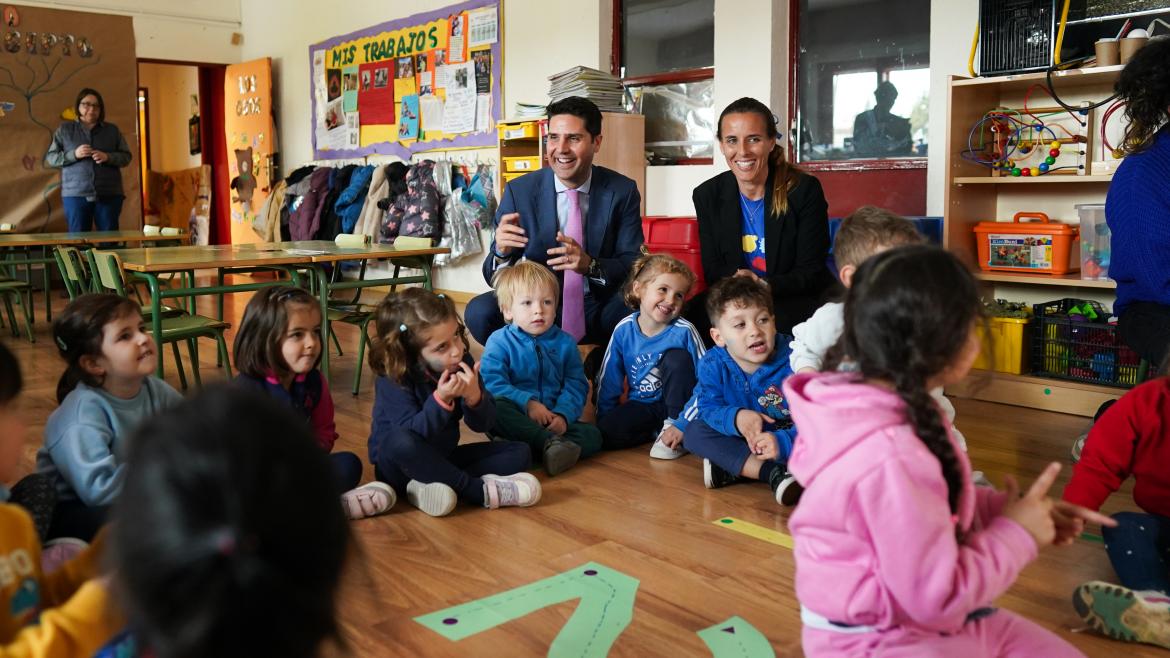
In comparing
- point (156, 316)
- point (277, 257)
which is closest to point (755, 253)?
point (277, 257)

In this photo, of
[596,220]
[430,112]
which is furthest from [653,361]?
[430,112]

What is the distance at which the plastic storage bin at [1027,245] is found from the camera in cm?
371

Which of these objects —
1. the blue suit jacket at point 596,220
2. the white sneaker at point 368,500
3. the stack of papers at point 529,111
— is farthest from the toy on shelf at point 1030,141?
the white sneaker at point 368,500

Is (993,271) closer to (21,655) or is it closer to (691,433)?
(691,433)

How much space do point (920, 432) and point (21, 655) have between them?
38.1 inches

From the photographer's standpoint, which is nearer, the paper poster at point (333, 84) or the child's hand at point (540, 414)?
the child's hand at point (540, 414)

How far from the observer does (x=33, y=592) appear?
1.07 metres

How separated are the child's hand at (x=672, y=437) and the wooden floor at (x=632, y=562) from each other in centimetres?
6

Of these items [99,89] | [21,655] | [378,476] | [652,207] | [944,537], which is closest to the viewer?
[21,655]

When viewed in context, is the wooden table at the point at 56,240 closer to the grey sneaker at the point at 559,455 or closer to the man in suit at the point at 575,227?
the man in suit at the point at 575,227

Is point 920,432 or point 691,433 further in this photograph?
point 691,433

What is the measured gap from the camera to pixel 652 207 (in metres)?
5.59

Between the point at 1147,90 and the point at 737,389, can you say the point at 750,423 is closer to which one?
the point at 737,389

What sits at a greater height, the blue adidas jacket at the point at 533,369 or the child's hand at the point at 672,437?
the blue adidas jacket at the point at 533,369
